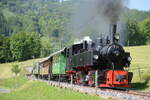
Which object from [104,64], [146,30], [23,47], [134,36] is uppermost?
[146,30]

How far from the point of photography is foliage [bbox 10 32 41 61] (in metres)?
117

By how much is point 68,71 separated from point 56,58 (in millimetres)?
7136

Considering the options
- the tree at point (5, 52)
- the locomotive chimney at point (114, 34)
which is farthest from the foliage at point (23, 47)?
the locomotive chimney at point (114, 34)

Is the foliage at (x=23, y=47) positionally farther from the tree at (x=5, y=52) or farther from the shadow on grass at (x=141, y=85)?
the shadow on grass at (x=141, y=85)

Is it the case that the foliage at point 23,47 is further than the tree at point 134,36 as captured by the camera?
Yes

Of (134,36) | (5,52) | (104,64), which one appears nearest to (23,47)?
(5,52)

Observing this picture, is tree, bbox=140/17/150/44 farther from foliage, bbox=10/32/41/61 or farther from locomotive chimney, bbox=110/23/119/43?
locomotive chimney, bbox=110/23/119/43

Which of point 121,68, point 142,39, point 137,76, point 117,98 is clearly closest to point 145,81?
point 137,76

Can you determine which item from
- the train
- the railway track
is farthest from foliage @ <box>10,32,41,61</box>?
the railway track

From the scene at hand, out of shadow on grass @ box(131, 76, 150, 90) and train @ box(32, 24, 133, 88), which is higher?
train @ box(32, 24, 133, 88)

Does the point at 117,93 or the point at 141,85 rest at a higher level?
the point at 141,85

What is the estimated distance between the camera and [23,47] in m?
117

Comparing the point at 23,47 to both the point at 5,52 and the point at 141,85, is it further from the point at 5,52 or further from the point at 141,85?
the point at 141,85

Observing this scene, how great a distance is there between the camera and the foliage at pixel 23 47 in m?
117
